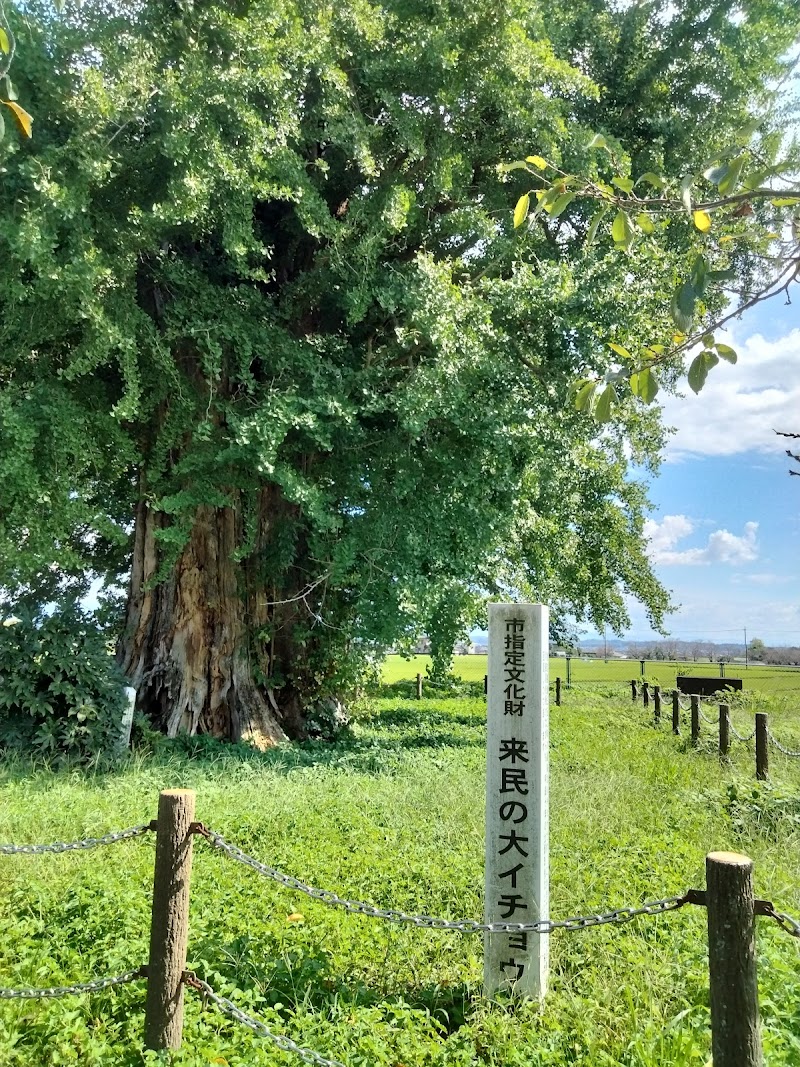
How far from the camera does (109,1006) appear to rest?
3.72m

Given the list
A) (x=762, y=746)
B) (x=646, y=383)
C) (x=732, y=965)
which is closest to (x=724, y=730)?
(x=762, y=746)

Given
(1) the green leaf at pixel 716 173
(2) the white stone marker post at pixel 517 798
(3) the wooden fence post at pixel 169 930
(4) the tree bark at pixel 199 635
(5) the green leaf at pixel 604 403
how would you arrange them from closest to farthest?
1. (1) the green leaf at pixel 716 173
2. (5) the green leaf at pixel 604 403
3. (3) the wooden fence post at pixel 169 930
4. (2) the white stone marker post at pixel 517 798
5. (4) the tree bark at pixel 199 635

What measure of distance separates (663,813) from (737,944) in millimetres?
4555

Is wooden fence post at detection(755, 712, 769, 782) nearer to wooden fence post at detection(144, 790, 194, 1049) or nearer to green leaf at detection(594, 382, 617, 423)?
wooden fence post at detection(144, 790, 194, 1049)

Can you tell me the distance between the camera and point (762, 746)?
9195 mm

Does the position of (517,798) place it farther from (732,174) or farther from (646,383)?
(732,174)

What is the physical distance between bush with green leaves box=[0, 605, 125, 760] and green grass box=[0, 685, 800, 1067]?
0.68m

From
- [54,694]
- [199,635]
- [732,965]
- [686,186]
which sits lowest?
[732,965]

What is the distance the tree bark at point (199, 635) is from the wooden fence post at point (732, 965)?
8.96 m

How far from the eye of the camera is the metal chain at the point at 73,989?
10.8 ft

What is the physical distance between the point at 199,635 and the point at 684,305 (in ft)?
34.1

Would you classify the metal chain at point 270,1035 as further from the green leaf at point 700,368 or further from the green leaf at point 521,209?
the green leaf at point 521,209

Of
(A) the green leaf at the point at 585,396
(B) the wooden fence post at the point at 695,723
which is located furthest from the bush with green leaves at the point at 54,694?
(A) the green leaf at the point at 585,396

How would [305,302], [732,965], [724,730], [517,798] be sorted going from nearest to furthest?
1. [732,965]
2. [517,798]
3. [724,730]
4. [305,302]
